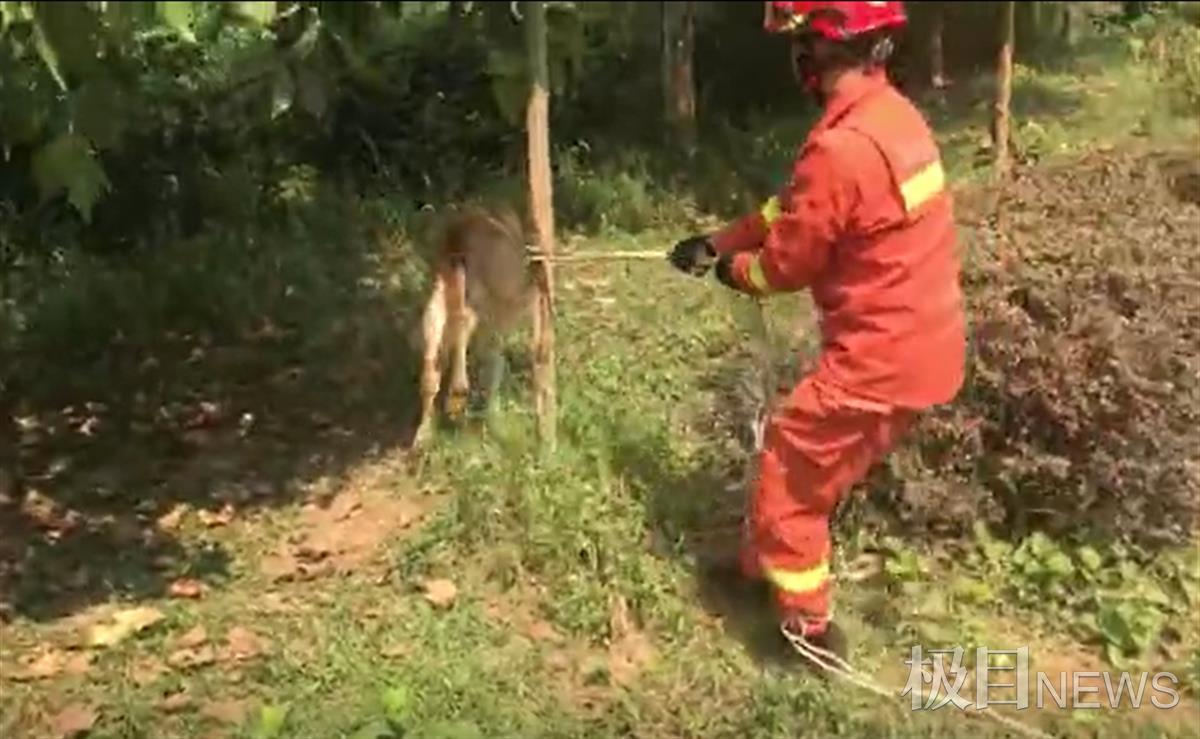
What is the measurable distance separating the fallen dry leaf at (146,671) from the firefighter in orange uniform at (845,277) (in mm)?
1459

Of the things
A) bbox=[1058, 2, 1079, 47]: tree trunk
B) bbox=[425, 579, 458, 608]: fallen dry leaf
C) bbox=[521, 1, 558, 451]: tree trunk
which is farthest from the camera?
bbox=[1058, 2, 1079, 47]: tree trunk

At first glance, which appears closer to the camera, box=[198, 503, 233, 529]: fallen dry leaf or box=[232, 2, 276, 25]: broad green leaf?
box=[232, 2, 276, 25]: broad green leaf

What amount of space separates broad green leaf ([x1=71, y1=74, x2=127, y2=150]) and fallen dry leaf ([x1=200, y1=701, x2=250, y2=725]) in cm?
136

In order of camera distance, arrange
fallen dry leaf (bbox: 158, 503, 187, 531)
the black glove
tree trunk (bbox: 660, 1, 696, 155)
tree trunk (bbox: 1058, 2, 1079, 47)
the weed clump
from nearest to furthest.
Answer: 1. the black glove
2. the weed clump
3. fallen dry leaf (bbox: 158, 503, 187, 531)
4. tree trunk (bbox: 660, 1, 696, 155)
5. tree trunk (bbox: 1058, 2, 1079, 47)

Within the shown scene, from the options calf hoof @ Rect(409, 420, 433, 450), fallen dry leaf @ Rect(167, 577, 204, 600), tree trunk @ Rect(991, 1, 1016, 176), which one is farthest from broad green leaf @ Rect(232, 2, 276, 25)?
tree trunk @ Rect(991, 1, 1016, 176)

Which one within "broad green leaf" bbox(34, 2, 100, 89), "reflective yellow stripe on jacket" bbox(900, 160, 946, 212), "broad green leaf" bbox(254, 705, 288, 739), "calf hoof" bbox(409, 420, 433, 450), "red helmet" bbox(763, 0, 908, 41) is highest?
"broad green leaf" bbox(34, 2, 100, 89)

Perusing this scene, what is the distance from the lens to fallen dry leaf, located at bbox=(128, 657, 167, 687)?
14.6 ft

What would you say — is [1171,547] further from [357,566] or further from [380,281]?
[380,281]

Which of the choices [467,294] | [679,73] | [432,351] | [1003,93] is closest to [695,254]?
[467,294]

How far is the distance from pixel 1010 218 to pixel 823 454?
1.52 meters

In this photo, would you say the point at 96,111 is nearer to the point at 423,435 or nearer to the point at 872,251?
the point at 423,435

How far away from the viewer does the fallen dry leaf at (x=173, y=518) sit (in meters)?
5.20

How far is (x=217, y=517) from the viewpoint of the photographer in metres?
5.25

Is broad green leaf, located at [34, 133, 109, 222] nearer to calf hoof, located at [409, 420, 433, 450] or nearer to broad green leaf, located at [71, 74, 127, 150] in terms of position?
broad green leaf, located at [71, 74, 127, 150]
